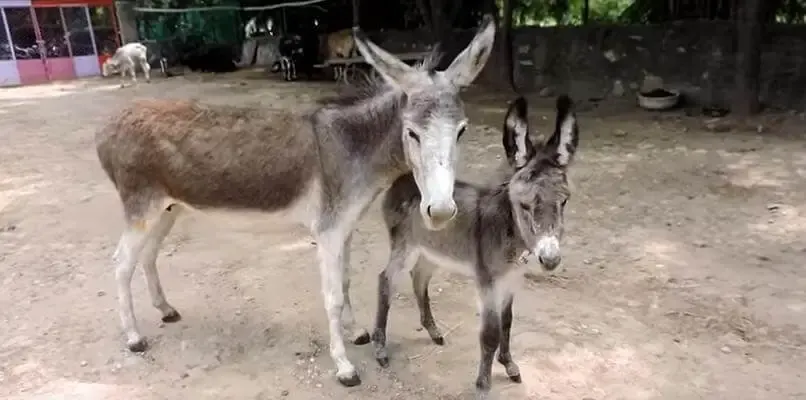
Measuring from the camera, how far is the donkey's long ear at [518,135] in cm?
286

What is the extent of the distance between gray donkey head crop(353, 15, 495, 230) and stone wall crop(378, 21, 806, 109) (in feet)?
28.4

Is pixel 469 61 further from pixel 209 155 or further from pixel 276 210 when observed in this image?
pixel 209 155

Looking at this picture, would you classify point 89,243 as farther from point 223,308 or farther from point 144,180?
point 144,180

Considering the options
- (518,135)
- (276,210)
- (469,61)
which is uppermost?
(469,61)

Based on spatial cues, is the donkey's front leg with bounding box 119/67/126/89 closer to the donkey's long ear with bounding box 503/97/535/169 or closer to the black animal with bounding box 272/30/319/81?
the black animal with bounding box 272/30/319/81

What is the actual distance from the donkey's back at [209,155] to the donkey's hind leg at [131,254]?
74 mm

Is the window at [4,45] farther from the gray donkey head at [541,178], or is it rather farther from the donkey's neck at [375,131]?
the gray donkey head at [541,178]

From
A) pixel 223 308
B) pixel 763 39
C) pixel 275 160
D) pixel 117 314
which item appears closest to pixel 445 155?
pixel 275 160

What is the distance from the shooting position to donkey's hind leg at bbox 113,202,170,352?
12.3 ft

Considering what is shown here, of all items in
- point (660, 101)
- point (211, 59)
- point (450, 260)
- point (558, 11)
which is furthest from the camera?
point (211, 59)

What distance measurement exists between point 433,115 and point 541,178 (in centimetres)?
57

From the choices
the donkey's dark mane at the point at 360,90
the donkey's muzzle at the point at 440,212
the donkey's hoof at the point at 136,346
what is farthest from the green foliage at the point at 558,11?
the donkey's muzzle at the point at 440,212

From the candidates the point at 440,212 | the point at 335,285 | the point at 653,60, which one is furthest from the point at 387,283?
the point at 653,60

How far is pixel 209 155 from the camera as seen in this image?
3.57m
